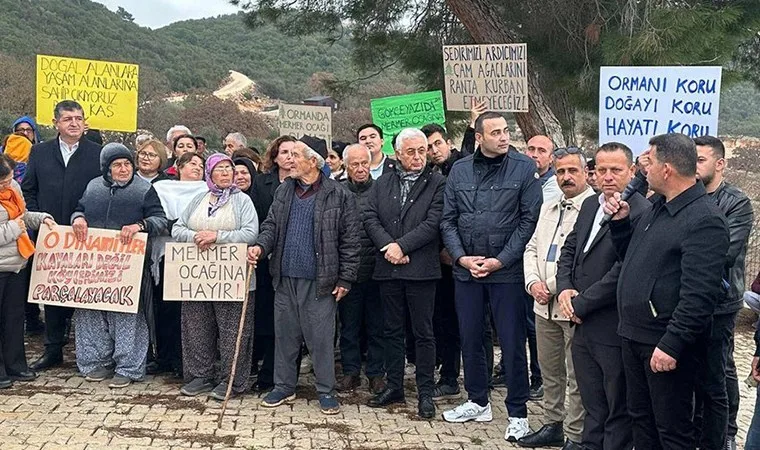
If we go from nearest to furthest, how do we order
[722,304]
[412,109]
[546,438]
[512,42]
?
[722,304], [546,438], [412,109], [512,42]

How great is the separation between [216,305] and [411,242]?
5.40 ft

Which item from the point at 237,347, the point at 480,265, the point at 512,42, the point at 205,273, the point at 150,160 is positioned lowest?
the point at 237,347

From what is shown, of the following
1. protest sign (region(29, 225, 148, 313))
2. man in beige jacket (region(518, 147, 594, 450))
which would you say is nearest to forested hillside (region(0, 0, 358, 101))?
protest sign (region(29, 225, 148, 313))

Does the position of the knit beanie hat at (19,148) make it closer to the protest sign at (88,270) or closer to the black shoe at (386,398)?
the protest sign at (88,270)

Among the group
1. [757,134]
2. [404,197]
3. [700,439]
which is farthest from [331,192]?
[757,134]

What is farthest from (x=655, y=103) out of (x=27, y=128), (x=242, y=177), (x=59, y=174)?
(x=27, y=128)

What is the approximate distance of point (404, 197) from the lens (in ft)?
18.8

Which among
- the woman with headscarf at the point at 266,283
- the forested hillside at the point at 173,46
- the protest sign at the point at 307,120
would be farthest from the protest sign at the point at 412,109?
the forested hillside at the point at 173,46

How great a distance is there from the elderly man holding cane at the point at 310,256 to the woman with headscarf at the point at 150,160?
1.31m

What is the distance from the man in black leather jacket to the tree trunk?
15.7 feet

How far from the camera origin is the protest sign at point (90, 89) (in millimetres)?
7438

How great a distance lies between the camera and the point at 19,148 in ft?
23.8

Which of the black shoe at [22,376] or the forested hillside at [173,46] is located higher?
the forested hillside at [173,46]

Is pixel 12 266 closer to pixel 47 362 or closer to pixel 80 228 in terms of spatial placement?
pixel 80 228
